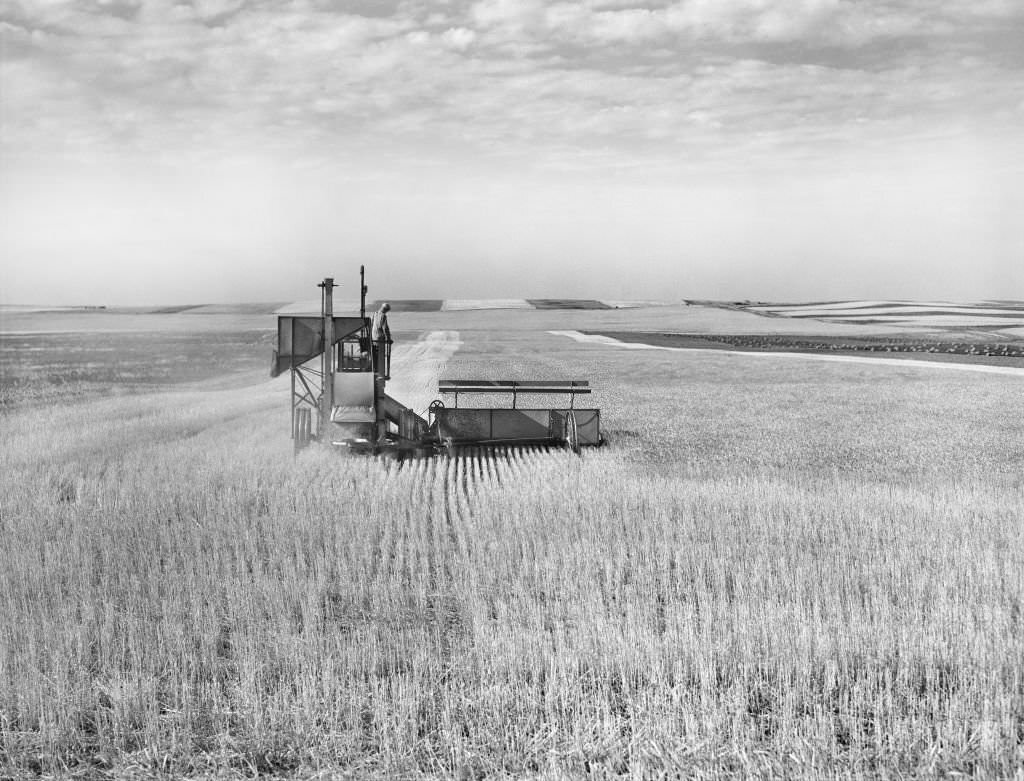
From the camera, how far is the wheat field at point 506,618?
5.20 metres

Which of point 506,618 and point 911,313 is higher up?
point 911,313

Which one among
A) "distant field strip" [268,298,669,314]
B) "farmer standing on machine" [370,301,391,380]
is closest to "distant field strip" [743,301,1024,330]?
"distant field strip" [268,298,669,314]

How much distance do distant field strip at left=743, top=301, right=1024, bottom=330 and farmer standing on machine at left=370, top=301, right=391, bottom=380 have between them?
7308 cm

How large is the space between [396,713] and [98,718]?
1796 mm

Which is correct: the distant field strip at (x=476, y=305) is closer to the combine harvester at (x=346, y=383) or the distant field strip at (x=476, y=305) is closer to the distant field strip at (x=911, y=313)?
the distant field strip at (x=911, y=313)

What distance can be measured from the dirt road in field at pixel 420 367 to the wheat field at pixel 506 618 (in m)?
9.30

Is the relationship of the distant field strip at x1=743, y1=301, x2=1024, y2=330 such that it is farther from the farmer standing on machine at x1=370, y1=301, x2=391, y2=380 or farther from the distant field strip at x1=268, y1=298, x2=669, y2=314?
the farmer standing on machine at x1=370, y1=301, x2=391, y2=380

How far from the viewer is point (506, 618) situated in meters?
7.37

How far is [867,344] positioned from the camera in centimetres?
5725

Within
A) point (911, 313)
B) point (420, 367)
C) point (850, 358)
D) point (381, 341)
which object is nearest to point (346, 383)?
point (381, 341)

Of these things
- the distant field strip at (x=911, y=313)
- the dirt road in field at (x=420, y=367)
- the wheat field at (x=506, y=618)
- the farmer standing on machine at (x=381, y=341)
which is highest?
the distant field strip at (x=911, y=313)

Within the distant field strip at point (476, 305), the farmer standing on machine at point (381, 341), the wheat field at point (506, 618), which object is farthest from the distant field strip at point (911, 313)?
the wheat field at point (506, 618)

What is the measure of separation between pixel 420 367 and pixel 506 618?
33.2 m

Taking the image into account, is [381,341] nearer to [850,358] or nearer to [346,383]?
[346,383]
